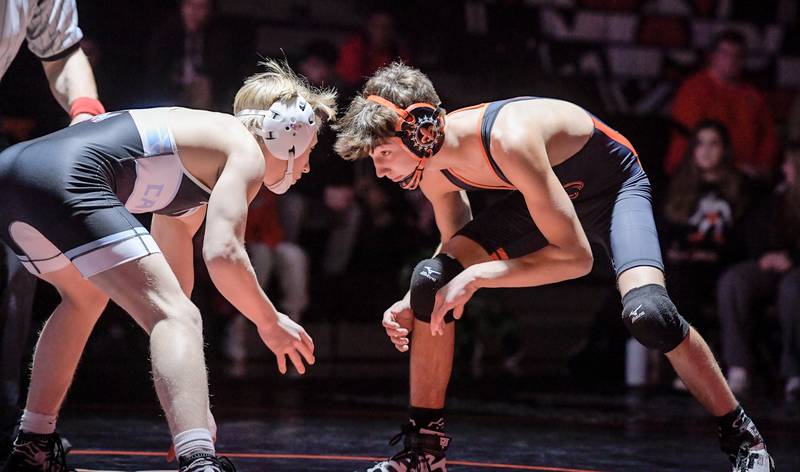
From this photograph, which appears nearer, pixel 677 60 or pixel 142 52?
pixel 142 52

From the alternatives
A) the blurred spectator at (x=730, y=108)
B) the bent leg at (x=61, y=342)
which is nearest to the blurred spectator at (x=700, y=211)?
the blurred spectator at (x=730, y=108)

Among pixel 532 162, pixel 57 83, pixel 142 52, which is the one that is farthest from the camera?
pixel 142 52

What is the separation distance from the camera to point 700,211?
21.8 feet

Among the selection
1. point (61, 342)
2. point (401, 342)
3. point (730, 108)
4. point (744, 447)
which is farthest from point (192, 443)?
point (730, 108)

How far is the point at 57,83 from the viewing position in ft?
12.2

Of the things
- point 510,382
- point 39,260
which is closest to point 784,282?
point 510,382

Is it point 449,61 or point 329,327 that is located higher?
point 449,61

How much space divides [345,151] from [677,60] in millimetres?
5675

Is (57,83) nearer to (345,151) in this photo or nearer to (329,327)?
(345,151)

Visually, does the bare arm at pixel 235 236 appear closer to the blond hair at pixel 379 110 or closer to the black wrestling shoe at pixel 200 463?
the black wrestling shoe at pixel 200 463

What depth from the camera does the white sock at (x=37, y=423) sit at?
3.15m

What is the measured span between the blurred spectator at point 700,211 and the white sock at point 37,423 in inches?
163

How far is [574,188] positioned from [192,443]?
159 centimetres

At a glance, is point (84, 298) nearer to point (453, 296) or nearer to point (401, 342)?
point (401, 342)
